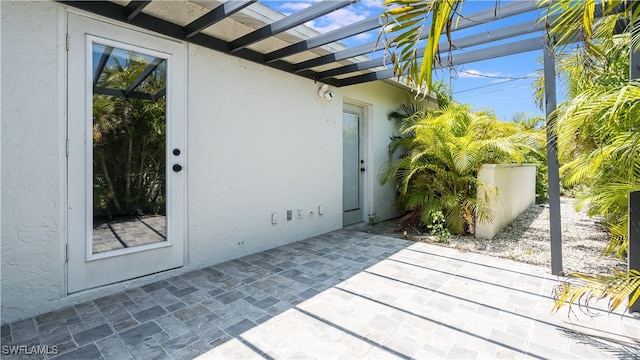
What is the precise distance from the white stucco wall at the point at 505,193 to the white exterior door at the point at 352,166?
7.96 feet

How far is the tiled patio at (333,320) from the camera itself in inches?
89.4

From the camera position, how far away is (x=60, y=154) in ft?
9.37

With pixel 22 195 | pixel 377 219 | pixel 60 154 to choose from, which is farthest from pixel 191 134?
pixel 377 219

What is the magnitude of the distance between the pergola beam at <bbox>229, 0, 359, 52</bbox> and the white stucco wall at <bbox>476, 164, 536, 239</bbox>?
4.05m

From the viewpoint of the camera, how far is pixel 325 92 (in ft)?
18.7

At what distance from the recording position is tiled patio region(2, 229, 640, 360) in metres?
2.27

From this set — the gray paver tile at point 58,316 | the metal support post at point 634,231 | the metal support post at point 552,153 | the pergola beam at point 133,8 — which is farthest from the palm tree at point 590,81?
the gray paver tile at point 58,316

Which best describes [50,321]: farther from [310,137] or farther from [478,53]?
[478,53]

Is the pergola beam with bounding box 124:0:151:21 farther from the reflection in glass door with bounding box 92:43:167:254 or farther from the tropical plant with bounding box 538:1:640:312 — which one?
the tropical plant with bounding box 538:1:640:312

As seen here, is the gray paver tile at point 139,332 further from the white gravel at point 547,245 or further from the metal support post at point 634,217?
the white gravel at point 547,245

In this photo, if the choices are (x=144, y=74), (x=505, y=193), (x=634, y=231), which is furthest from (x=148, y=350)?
(x=505, y=193)

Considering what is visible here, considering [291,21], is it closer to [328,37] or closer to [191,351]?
[328,37]

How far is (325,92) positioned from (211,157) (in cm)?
264

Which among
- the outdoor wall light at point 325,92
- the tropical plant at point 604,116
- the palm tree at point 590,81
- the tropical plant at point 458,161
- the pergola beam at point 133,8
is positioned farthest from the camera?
the outdoor wall light at point 325,92
